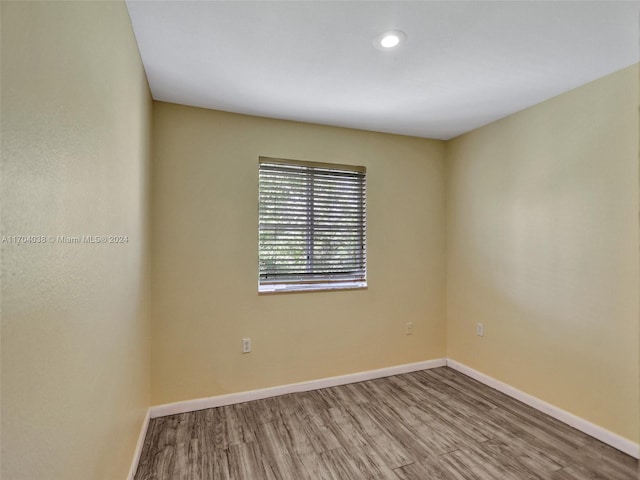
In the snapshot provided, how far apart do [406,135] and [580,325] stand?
219 cm

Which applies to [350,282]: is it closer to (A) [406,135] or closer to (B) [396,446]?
(B) [396,446]

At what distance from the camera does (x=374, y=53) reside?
186cm

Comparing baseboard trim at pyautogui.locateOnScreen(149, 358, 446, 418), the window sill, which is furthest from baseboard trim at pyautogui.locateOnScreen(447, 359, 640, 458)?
the window sill

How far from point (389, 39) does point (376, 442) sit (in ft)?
8.04

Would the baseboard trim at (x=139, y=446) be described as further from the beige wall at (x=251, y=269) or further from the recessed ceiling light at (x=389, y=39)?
the recessed ceiling light at (x=389, y=39)

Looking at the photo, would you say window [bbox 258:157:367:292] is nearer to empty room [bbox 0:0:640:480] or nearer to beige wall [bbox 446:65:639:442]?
empty room [bbox 0:0:640:480]

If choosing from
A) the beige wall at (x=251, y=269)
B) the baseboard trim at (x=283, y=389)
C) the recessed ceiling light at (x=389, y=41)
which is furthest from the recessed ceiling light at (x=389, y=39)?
the baseboard trim at (x=283, y=389)

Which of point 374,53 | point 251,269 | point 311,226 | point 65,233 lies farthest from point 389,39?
point 251,269

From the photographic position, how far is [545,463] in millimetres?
1901

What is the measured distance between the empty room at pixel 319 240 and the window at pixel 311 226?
2cm

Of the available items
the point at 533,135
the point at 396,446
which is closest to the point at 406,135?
the point at 533,135

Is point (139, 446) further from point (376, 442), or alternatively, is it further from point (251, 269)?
point (376, 442)

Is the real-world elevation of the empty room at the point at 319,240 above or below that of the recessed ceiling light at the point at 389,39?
below

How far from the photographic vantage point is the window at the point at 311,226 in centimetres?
278
